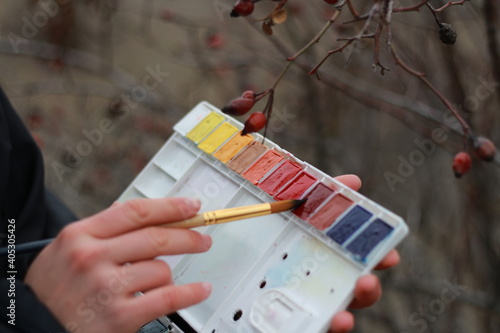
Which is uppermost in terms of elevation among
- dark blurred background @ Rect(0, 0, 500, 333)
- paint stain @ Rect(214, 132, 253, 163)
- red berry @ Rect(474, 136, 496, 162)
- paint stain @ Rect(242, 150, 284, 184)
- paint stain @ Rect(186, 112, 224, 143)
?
red berry @ Rect(474, 136, 496, 162)

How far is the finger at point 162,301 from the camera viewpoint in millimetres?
808

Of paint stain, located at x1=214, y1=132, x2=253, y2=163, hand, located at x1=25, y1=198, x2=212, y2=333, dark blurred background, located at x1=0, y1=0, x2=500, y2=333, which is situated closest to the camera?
hand, located at x1=25, y1=198, x2=212, y2=333

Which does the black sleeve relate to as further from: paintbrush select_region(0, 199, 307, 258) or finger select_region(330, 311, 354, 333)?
finger select_region(330, 311, 354, 333)

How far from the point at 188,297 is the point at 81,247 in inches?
7.1

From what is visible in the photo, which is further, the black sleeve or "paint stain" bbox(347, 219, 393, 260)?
the black sleeve

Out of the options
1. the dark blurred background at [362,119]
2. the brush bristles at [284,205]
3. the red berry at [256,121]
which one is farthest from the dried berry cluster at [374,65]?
the dark blurred background at [362,119]

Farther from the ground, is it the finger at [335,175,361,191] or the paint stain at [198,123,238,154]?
the paint stain at [198,123,238,154]

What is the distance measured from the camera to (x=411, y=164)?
2.43 m

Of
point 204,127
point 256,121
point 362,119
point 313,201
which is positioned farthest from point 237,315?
point 362,119

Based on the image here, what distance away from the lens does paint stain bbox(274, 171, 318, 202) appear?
1.02 meters

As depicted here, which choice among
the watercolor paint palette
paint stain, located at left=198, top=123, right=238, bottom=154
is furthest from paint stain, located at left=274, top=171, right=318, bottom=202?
paint stain, located at left=198, top=123, right=238, bottom=154

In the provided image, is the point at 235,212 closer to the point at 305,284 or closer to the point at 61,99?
the point at 305,284

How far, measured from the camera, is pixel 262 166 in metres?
1.10

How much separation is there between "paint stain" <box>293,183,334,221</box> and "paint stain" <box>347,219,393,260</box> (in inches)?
4.2
